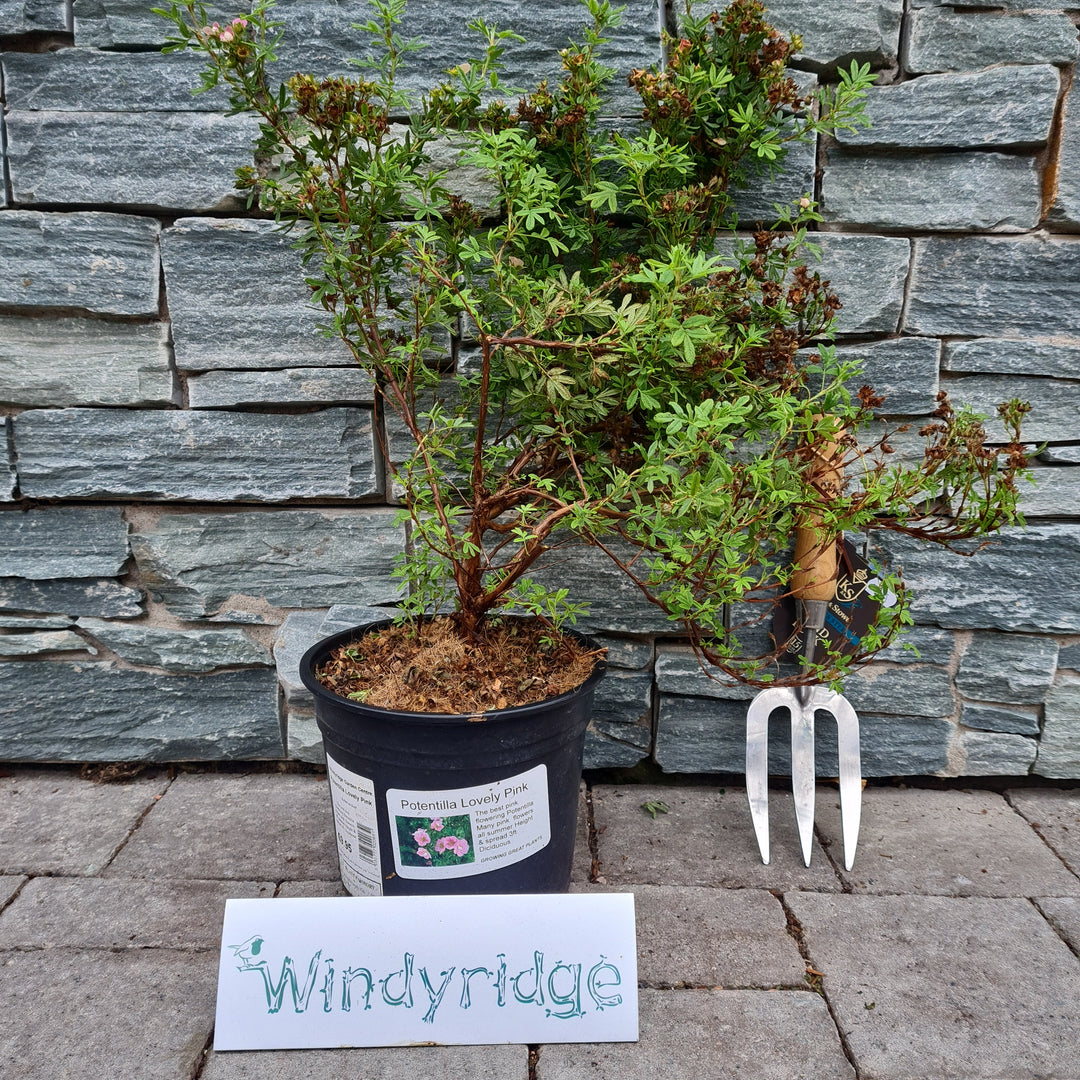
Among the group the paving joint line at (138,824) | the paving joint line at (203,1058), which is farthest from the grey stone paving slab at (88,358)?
the paving joint line at (203,1058)

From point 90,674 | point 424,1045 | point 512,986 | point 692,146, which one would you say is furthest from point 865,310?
point 90,674

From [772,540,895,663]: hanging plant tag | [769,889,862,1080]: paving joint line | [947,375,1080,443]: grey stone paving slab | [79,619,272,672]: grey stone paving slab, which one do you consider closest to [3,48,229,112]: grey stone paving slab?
[79,619,272,672]: grey stone paving slab

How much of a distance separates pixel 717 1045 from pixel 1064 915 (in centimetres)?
85

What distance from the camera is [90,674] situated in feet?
6.98

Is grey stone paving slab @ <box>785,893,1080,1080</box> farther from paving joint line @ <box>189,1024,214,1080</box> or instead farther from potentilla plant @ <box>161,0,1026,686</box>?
paving joint line @ <box>189,1024,214,1080</box>

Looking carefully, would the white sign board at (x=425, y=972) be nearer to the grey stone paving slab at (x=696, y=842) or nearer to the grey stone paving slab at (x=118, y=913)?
the grey stone paving slab at (x=118, y=913)

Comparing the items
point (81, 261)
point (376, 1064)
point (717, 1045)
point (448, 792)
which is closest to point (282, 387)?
point (81, 261)

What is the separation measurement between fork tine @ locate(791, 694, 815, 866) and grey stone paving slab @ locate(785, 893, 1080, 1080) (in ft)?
0.59

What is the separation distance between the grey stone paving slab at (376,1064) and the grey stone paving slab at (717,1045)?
0.06 m

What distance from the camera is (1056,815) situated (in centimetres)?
206

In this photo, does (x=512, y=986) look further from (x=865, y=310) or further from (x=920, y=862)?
(x=865, y=310)

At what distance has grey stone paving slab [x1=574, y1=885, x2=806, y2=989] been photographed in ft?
4.92

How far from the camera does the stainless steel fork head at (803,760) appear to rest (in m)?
1.85

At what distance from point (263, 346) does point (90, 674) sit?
3.19ft
